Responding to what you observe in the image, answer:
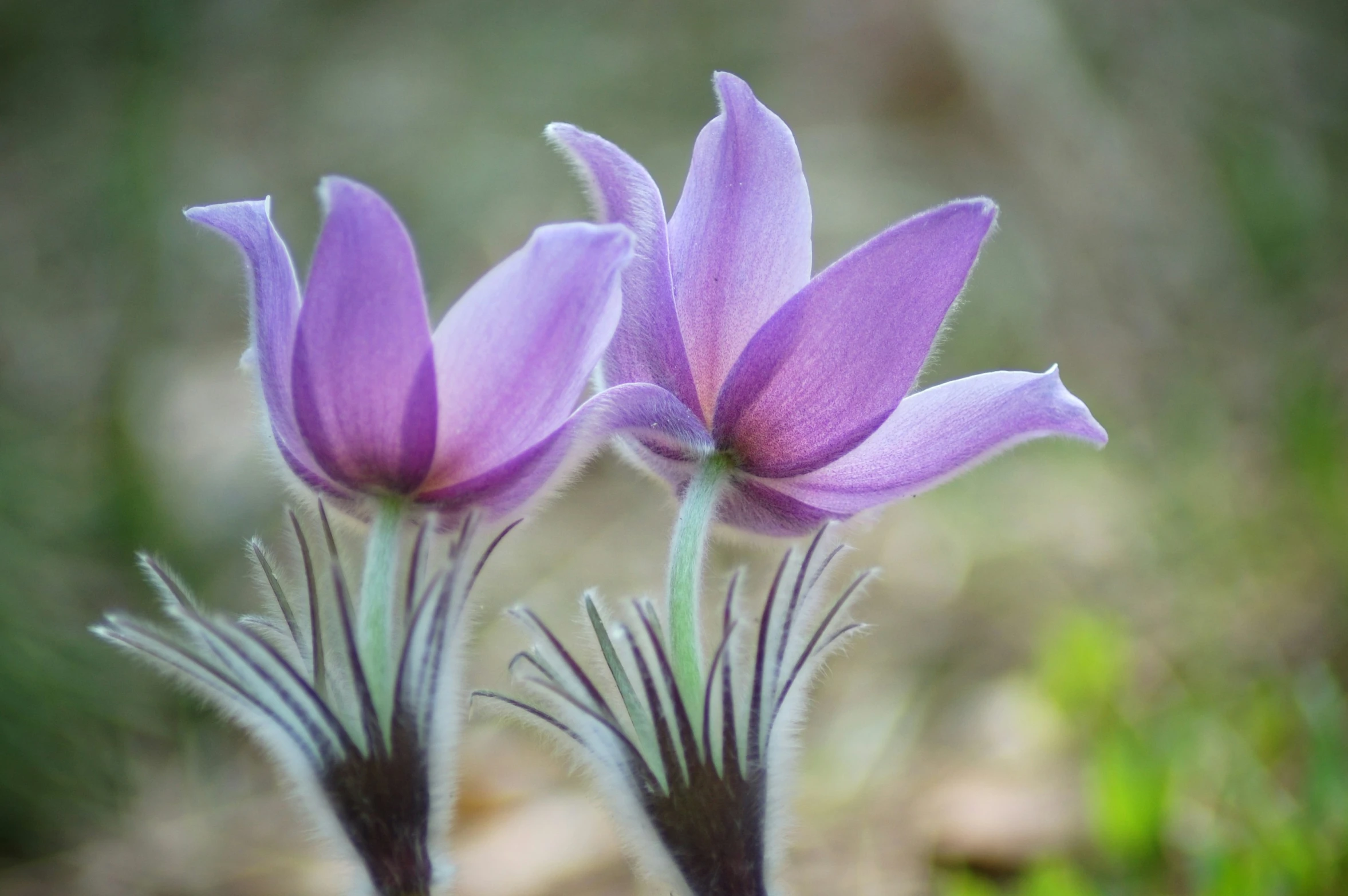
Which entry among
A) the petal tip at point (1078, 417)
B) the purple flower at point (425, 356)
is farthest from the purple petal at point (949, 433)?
the purple flower at point (425, 356)

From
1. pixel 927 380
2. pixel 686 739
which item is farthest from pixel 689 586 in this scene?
pixel 927 380

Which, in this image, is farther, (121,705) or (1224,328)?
(1224,328)

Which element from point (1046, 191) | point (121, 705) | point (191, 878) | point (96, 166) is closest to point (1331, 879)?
point (191, 878)

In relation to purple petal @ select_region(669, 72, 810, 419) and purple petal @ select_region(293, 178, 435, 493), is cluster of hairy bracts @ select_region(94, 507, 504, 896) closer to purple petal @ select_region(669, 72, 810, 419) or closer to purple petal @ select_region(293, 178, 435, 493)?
purple petal @ select_region(293, 178, 435, 493)

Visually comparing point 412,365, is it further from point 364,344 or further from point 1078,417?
point 1078,417

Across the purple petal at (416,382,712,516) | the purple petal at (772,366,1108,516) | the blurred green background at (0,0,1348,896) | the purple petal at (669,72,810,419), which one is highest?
the blurred green background at (0,0,1348,896)

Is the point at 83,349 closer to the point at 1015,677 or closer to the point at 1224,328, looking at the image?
the point at 1015,677

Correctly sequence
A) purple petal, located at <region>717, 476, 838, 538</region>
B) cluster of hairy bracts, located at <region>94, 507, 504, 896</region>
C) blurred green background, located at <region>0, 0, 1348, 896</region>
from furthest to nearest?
blurred green background, located at <region>0, 0, 1348, 896</region>
purple petal, located at <region>717, 476, 838, 538</region>
cluster of hairy bracts, located at <region>94, 507, 504, 896</region>

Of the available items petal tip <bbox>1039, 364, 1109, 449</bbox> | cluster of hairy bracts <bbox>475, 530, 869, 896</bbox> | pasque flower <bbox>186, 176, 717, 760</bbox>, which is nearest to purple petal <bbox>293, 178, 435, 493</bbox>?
pasque flower <bbox>186, 176, 717, 760</bbox>
